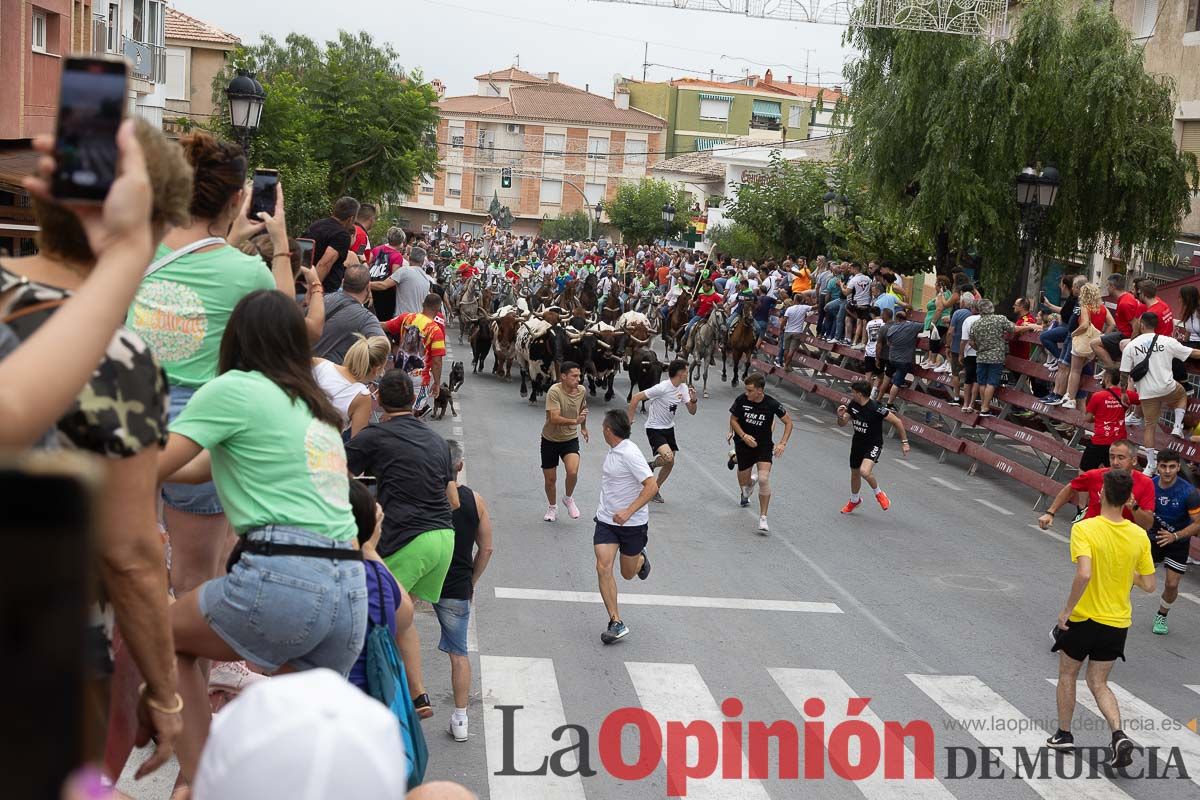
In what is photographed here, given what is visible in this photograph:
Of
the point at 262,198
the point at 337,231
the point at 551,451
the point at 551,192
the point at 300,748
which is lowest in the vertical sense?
the point at 551,451

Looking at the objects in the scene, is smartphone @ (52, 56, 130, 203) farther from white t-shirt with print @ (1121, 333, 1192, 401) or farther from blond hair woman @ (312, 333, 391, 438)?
white t-shirt with print @ (1121, 333, 1192, 401)

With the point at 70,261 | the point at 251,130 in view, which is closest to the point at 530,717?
the point at 70,261

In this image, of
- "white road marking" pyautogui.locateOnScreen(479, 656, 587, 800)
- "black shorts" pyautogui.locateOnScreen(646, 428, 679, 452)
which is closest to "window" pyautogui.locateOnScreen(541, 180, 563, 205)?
"black shorts" pyautogui.locateOnScreen(646, 428, 679, 452)

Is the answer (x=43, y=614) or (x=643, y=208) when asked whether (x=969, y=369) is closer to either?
(x=43, y=614)

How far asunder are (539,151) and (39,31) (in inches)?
2868

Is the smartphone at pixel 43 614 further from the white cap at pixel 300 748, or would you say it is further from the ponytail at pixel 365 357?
the ponytail at pixel 365 357

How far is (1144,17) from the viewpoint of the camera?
28547mm

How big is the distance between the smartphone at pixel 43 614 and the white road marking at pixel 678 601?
34.1 ft

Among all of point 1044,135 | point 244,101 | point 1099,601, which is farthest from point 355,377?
point 1044,135

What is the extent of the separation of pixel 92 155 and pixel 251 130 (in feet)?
52.0

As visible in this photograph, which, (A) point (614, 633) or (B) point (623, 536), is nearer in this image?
(A) point (614, 633)

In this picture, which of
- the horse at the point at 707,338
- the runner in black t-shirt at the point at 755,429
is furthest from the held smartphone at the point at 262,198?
the horse at the point at 707,338

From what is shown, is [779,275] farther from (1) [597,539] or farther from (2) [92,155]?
(2) [92,155]

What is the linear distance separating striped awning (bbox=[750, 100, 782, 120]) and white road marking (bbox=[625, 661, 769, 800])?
97.1 meters
